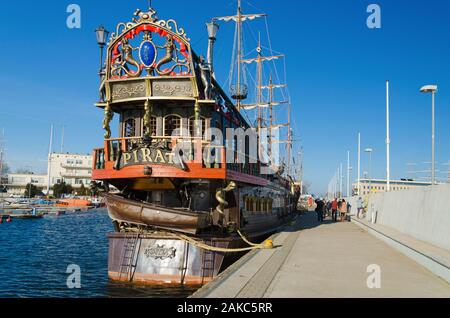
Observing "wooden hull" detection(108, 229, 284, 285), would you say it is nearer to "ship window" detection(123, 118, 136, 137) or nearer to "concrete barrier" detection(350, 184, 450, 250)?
"ship window" detection(123, 118, 136, 137)

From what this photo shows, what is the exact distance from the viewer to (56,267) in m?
17.9

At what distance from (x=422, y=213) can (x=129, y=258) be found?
31.6ft

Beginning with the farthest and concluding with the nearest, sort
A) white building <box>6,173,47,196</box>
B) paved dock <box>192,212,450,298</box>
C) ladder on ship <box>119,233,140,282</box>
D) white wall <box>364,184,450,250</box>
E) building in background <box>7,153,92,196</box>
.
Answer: white building <box>6,173,47,196</box>
building in background <box>7,153,92,196</box>
ladder on ship <box>119,233,140,282</box>
white wall <box>364,184,450,250</box>
paved dock <box>192,212,450,298</box>

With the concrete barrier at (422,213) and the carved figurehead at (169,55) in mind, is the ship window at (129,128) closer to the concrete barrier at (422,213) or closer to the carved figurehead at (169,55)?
the carved figurehead at (169,55)

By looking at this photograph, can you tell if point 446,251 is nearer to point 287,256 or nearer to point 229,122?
point 287,256

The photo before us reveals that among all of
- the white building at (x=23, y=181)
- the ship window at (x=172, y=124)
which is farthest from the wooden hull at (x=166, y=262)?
the white building at (x=23, y=181)

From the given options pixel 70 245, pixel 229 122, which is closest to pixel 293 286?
pixel 229 122

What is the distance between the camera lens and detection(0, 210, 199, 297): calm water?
12633mm

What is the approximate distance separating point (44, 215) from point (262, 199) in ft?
135

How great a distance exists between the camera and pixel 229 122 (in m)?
16.5

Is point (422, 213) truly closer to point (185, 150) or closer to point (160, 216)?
point (185, 150)

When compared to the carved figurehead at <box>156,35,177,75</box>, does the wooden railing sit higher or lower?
lower

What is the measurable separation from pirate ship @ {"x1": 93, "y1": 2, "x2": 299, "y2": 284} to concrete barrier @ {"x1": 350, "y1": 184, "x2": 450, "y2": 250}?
18.0ft

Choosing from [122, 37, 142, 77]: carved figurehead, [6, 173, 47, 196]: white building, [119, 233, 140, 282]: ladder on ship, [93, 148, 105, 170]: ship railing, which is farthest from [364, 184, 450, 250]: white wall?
[6, 173, 47, 196]: white building
